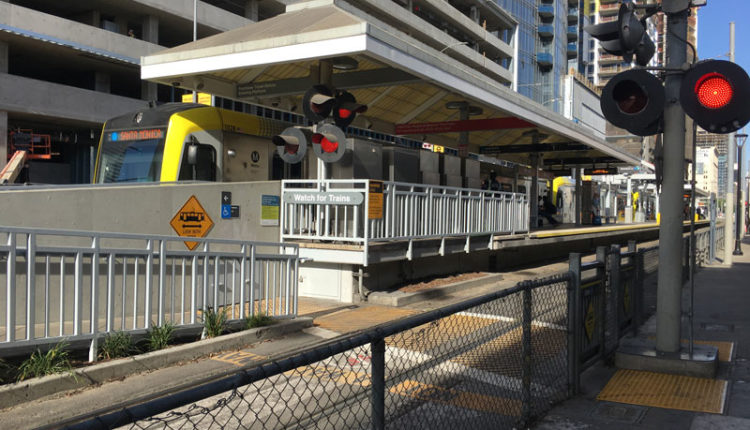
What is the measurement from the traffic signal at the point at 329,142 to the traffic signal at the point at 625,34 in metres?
5.71

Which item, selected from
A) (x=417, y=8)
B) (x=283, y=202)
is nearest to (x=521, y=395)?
(x=283, y=202)

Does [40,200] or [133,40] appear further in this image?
[133,40]

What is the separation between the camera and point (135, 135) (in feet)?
41.4

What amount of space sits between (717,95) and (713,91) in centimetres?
6

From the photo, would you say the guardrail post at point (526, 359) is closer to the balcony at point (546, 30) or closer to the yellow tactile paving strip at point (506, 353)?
the yellow tactile paving strip at point (506, 353)

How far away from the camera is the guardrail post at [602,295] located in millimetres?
6695

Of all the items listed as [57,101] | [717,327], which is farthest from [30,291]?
[57,101]

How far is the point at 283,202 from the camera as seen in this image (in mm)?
12250

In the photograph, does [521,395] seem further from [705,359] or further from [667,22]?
[667,22]

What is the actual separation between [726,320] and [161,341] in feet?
29.3

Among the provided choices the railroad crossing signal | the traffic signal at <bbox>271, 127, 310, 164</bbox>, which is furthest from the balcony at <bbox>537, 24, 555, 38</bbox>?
the traffic signal at <bbox>271, 127, 310, 164</bbox>

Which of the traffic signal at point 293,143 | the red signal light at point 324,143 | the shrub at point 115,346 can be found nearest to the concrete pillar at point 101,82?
the traffic signal at point 293,143

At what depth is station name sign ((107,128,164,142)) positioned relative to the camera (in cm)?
1227

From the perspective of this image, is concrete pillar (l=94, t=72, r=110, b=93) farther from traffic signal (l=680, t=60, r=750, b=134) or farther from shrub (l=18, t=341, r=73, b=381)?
traffic signal (l=680, t=60, r=750, b=134)
